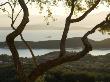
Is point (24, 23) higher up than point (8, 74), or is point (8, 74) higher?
point (24, 23)

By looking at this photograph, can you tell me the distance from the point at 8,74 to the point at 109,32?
3134 cm

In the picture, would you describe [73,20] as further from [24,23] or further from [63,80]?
[63,80]

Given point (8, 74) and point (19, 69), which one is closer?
point (19, 69)

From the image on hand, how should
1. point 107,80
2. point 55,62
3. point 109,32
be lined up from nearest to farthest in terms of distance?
point 55,62 < point 109,32 < point 107,80

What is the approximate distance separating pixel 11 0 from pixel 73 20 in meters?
4.20

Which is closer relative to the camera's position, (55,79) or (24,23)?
(24,23)

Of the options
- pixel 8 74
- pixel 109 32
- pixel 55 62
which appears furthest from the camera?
pixel 8 74

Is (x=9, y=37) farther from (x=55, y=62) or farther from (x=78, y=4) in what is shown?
(x=78, y=4)

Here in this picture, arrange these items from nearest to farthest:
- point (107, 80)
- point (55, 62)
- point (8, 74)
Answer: point (55, 62) → point (107, 80) → point (8, 74)

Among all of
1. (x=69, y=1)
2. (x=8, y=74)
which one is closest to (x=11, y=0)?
(x=69, y=1)

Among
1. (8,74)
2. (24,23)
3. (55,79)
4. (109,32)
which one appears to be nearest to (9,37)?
(24,23)

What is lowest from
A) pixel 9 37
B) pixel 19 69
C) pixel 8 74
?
pixel 8 74

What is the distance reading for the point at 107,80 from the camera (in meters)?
48.7

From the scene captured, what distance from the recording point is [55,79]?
162 feet
